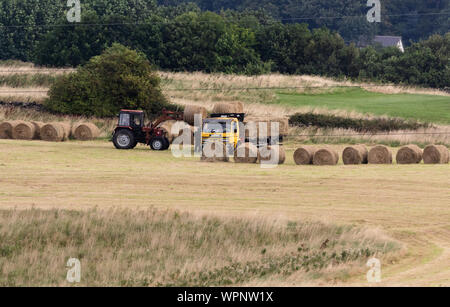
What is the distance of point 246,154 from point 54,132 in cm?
1368

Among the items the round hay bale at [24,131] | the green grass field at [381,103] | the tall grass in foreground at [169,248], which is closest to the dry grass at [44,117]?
the round hay bale at [24,131]

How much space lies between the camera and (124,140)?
4284 cm

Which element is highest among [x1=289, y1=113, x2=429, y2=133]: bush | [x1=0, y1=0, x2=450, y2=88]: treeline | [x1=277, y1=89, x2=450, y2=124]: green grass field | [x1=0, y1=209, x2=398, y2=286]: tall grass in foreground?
[x1=0, y1=0, x2=450, y2=88]: treeline

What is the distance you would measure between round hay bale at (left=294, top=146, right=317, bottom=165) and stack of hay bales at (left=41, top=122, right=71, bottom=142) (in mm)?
14805

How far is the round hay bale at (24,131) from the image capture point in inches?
1863

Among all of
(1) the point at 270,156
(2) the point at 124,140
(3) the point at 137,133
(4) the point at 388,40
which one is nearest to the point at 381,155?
(1) the point at 270,156

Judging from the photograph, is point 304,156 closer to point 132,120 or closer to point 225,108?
point 132,120

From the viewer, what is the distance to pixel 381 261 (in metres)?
20.4

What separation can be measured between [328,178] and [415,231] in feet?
30.0

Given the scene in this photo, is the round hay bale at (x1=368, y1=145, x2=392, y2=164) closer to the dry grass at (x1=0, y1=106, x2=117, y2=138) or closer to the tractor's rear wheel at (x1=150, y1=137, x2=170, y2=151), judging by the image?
the tractor's rear wheel at (x1=150, y1=137, x2=170, y2=151)

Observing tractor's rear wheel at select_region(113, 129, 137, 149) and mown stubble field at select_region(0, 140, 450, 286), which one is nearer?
mown stubble field at select_region(0, 140, 450, 286)

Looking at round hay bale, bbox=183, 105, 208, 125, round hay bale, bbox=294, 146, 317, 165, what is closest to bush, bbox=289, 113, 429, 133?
round hay bale, bbox=183, 105, 208, 125

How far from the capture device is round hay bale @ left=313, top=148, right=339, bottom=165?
3734 cm
